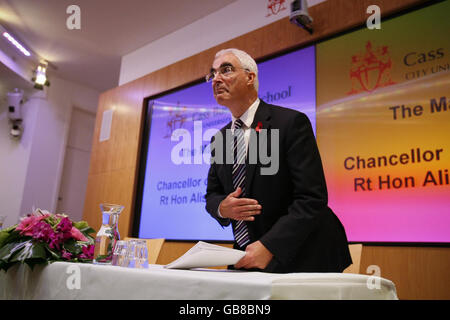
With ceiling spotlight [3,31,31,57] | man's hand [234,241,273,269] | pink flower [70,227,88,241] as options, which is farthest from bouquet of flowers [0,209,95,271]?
ceiling spotlight [3,31,31,57]

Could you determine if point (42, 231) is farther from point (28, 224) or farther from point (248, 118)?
point (248, 118)

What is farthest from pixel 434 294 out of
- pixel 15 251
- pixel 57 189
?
pixel 57 189

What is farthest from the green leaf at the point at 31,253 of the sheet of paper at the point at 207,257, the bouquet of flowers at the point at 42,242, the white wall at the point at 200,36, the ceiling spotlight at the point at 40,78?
the ceiling spotlight at the point at 40,78

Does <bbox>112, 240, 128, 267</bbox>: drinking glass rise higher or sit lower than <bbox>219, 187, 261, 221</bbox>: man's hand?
lower

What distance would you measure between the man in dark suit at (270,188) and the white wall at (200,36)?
2549 mm

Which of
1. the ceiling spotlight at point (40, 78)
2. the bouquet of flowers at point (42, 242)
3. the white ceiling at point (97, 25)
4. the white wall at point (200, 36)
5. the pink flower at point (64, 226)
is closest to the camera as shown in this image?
the bouquet of flowers at point (42, 242)

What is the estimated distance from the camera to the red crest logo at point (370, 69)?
118 inches

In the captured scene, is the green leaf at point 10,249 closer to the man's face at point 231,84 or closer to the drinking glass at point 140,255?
the drinking glass at point 140,255

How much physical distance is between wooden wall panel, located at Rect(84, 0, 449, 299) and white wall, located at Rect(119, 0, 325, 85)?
18cm

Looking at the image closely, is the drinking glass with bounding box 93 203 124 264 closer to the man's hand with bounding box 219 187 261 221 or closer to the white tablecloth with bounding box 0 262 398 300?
the white tablecloth with bounding box 0 262 398 300

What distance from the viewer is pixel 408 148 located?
2742 millimetres

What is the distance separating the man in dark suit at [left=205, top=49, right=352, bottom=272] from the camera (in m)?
1.11

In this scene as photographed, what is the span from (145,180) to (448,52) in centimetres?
359

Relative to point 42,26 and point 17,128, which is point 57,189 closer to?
point 17,128
